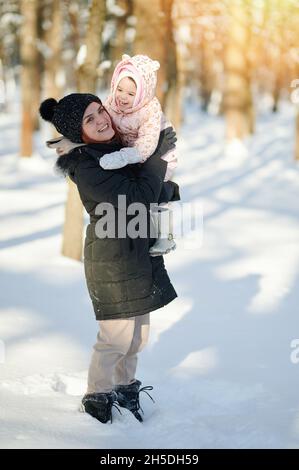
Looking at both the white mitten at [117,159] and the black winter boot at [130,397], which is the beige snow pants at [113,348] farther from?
the white mitten at [117,159]

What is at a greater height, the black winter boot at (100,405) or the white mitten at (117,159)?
the white mitten at (117,159)

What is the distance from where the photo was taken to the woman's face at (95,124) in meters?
3.29

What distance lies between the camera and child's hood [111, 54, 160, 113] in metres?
3.30

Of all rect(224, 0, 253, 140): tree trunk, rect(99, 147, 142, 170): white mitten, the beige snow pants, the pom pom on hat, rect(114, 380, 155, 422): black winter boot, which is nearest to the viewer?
rect(99, 147, 142, 170): white mitten

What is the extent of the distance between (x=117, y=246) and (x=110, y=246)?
0.12ft

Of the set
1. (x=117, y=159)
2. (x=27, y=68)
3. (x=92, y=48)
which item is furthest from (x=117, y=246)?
(x=27, y=68)

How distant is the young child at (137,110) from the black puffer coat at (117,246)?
0.31ft

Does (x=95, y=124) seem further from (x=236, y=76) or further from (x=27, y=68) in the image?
(x=236, y=76)

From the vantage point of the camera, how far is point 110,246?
11.1 feet

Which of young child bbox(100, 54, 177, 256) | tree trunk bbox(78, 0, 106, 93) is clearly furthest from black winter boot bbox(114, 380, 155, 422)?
tree trunk bbox(78, 0, 106, 93)

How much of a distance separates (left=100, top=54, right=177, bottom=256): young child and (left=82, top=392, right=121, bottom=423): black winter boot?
87cm

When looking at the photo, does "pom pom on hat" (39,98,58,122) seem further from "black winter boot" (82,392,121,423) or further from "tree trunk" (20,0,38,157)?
"tree trunk" (20,0,38,157)

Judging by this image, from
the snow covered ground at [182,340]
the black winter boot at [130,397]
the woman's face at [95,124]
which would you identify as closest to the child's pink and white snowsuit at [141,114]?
the woman's face at [95,124]

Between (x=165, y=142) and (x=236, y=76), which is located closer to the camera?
(x=165, y=142)
